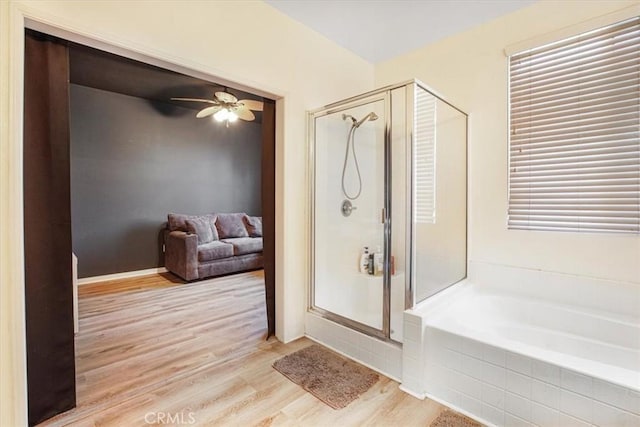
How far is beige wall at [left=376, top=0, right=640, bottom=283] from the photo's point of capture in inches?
75.5

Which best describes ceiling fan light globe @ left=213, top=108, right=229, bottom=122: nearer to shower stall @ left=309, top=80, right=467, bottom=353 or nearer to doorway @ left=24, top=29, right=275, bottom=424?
shower stall @ left=309, top=80, right=467, bottom=353

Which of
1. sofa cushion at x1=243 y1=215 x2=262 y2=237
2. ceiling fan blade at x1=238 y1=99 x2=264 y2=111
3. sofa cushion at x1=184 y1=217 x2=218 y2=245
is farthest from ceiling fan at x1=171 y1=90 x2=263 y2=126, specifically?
sofa cushion at x1=243 y1=215 x2=262 y2=237

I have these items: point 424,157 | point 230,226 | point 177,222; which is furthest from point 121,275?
point 424,157

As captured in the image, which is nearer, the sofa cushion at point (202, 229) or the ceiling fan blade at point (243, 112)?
the ceiling fan blade at point (243, 112)

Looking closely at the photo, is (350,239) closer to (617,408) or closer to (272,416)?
(272,416)

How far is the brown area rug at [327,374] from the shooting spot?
1726mm

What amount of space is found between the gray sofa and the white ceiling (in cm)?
313

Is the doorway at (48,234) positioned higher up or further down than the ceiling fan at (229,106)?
further down

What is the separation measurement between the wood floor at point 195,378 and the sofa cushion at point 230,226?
1.88 metres

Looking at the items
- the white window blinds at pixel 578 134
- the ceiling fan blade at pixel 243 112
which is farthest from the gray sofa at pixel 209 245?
the white window blinds at pixel 578 134

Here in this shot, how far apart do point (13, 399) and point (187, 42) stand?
2036mm

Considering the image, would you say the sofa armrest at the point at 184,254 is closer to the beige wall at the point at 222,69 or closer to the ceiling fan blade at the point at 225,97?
the ceiling fan blade at the point at 225,97

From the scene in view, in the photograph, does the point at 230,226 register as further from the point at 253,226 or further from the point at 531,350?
the point at 531,350

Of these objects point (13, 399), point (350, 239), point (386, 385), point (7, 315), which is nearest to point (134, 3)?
point (7, 315)
